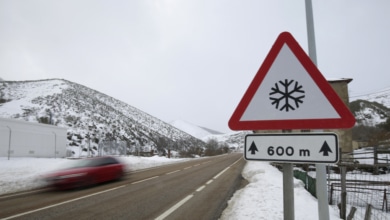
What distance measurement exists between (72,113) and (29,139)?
137 feet

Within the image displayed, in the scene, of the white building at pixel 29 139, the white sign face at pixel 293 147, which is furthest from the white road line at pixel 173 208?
the white building at pixel 29 139

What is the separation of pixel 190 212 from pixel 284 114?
17.2ft

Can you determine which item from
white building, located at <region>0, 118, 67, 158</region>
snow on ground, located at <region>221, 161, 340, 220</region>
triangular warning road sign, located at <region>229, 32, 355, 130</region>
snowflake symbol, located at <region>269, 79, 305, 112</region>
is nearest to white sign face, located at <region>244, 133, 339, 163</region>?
triangular warning road sign, located at <region>229, 32, 355, 130</region>

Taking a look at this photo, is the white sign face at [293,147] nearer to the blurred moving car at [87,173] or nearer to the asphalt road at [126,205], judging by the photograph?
the asphalt road at [126,205]

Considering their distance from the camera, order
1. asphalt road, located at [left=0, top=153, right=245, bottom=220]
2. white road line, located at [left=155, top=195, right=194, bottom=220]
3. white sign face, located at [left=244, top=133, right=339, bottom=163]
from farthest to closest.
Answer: asphalt road, located at [left=0, top=153, right=245, bottom=220]
white road line, located at [left=155, top=195, right=194, bottom=220]
white sign face, located at [left=244, top=133, right=339, bottom=163]

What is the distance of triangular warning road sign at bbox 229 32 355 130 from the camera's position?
232cm

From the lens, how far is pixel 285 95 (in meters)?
2.46

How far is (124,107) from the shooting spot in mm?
110938

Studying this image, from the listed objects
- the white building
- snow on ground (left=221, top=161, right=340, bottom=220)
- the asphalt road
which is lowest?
the asphalt road

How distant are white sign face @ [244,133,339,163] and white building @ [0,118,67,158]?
32.3 metres

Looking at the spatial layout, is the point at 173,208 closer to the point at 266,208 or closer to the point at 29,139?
the point at 266,208

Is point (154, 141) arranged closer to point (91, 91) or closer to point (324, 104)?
point (91, 91)

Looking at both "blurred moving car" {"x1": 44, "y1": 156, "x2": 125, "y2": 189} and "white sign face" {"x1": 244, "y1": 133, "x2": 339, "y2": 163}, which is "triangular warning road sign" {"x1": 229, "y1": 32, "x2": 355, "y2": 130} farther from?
"blurred moving car" {"x1": 44, "y1": 156, "x2": 125, "y2": 189}

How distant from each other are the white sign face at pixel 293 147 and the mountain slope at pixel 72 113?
5558 cm
